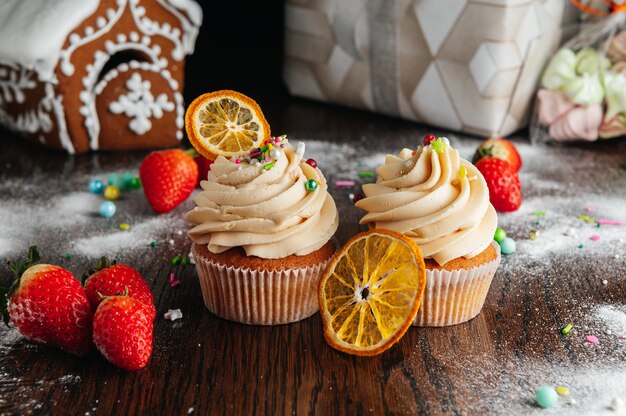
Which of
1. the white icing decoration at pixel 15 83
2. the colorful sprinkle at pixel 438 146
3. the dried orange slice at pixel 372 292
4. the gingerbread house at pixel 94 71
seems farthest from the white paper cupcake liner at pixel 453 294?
the white icing decoration at pixel 15 83

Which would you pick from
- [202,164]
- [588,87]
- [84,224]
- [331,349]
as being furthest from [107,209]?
[588,87]

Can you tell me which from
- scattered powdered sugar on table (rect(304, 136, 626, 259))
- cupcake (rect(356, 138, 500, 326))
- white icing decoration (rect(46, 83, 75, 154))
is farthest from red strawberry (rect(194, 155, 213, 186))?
cupcake (rect(356, 138, 500, 326))

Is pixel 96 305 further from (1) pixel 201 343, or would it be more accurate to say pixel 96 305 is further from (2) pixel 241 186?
(2) pixel 241 186

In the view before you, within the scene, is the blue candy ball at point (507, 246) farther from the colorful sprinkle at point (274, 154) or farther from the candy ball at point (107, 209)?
the candy ball at point (107, 209)

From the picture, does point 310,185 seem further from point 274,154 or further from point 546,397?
point 546,397

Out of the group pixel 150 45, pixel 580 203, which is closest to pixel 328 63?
pixel 150 45

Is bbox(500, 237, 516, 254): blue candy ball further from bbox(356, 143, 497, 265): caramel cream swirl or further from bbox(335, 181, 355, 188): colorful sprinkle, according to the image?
bbox(335, 181, 355, 188): colorful sprinkle
